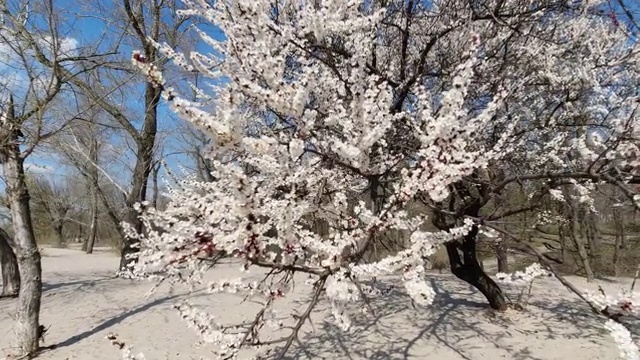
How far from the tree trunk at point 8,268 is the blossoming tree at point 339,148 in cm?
682

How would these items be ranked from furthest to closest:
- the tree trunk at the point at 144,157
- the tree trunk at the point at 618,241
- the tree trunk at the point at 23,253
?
the tree trunk at the point at 618,241 → the tree trunk at the point at 144,157 → the tree trunk at the point at 23,253

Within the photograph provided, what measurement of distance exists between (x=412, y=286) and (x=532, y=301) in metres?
5.74

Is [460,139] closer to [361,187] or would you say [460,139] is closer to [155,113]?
[361,187]

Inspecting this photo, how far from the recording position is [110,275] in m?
11.9

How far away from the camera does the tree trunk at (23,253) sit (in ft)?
17.4

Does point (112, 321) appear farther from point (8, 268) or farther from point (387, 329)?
point (387, 329)

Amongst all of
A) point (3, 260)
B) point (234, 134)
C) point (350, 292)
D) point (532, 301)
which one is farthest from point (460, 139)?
point (3, 260)

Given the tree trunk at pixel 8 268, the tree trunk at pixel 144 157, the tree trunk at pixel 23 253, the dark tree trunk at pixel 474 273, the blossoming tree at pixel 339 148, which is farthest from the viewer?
the tree trunk at pixel 144 157

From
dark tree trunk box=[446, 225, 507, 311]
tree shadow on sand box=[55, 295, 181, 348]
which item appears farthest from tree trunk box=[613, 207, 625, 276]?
tree shadow on sand box=[55, 295, 181, 348]

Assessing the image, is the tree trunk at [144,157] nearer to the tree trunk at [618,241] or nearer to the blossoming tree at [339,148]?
the blossoming tree at [339,148]

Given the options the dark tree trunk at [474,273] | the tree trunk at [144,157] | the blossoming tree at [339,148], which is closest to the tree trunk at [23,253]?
the blossoming tree at [339,148]

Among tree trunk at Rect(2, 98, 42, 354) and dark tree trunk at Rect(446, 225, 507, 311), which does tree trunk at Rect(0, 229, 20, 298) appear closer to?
tree trunk at Rect(2, 98, 42, 354)

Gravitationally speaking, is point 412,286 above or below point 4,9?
below

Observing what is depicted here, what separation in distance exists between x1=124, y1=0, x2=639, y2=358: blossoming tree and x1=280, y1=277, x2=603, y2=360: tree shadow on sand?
1.30m
